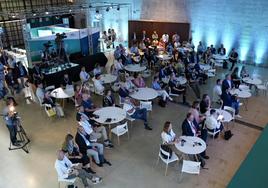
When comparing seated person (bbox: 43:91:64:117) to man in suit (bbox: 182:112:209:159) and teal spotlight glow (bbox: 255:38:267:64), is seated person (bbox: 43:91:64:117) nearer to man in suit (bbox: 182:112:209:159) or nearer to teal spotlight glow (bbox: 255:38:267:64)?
man in suit (bbox: 182:112:209:159)

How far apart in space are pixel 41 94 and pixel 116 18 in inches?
438

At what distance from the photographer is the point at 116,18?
1755 centimetres

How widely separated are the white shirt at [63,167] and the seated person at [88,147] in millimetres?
527

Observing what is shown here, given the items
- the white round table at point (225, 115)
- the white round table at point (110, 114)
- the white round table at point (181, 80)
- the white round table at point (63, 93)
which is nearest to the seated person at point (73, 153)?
the white round table at point (110, 114)

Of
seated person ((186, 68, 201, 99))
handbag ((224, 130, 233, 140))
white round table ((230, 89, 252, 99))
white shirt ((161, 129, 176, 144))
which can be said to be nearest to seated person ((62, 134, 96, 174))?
white shirt ((161, 129, 176, 144))

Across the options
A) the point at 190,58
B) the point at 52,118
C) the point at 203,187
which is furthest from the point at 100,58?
the point at 203,187

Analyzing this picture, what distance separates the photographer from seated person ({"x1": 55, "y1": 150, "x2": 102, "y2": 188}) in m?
4.70

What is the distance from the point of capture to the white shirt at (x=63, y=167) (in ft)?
15.4

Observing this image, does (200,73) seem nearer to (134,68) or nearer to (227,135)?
(134,68)

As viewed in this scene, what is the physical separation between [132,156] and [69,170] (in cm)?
170

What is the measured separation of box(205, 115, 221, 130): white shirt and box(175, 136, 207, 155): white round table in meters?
0.84

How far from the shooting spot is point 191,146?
5301 mm

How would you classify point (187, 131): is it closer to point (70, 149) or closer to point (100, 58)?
point (70, 149)

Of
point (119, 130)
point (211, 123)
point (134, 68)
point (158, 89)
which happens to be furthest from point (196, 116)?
point (134, 68)
